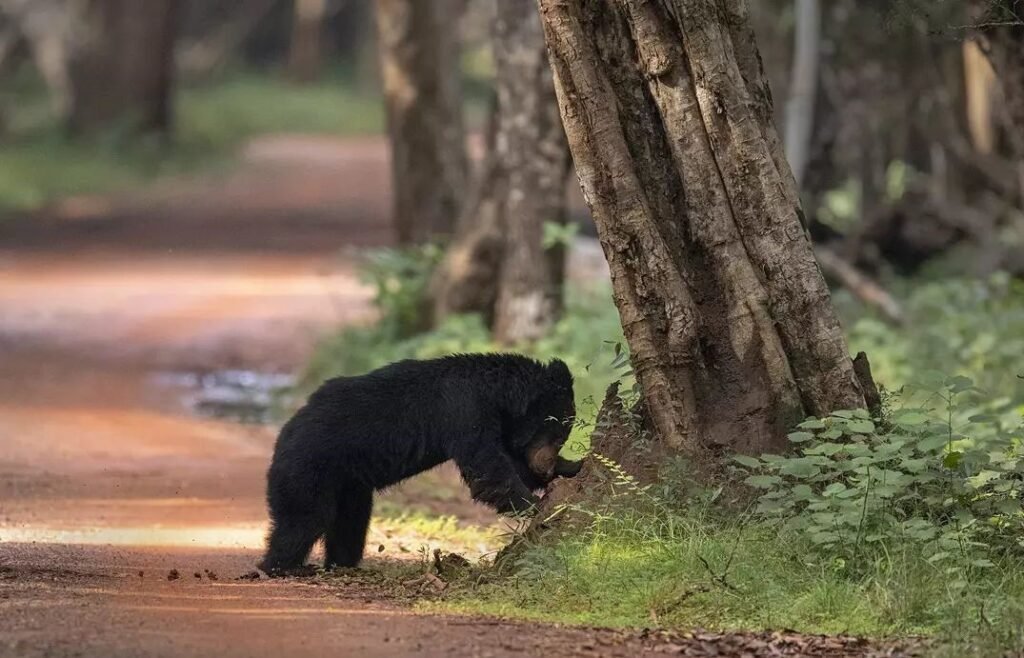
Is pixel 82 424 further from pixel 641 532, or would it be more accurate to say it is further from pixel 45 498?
pixel 641 532

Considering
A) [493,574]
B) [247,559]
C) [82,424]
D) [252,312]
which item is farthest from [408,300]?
[493,574]

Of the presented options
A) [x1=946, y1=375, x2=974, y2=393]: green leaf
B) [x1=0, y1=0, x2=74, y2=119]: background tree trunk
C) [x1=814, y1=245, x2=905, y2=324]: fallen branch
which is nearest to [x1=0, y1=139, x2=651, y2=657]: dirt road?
[x1=946, y1=375, x2=974, y2=393]: green leaf

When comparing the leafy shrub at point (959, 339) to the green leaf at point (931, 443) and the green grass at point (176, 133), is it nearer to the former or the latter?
the green leaf at point (931, 443)

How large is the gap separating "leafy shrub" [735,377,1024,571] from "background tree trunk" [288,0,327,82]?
42008mm

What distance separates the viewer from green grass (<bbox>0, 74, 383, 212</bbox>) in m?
31.6

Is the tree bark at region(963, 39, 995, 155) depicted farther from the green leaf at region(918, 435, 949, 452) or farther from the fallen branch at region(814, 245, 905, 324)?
the green leaf at region(918, 435, 949, 452)

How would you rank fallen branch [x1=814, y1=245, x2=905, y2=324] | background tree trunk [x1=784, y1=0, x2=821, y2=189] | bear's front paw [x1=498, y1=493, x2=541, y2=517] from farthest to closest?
background tree trunk [x1=784, y1=0, x2=821, y2=189] < fallen branch [x1=814, y1=245, x2=905, y2=324] < bear's front paw [x1=498, y1=493, x2=541, y2=517]

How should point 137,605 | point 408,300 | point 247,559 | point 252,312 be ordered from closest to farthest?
point 137,605 → point 247,559 → point 408,300 → point 252,312

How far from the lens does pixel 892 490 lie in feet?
23.3

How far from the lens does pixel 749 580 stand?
6.94m

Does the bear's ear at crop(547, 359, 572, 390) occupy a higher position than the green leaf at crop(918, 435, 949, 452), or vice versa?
the bear's ear at crop(547, 359, 572, 390)

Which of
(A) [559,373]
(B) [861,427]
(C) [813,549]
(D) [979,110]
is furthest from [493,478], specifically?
(D) [979,110]

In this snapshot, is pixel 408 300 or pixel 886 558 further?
pixel 408 300

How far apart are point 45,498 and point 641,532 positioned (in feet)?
15.4
